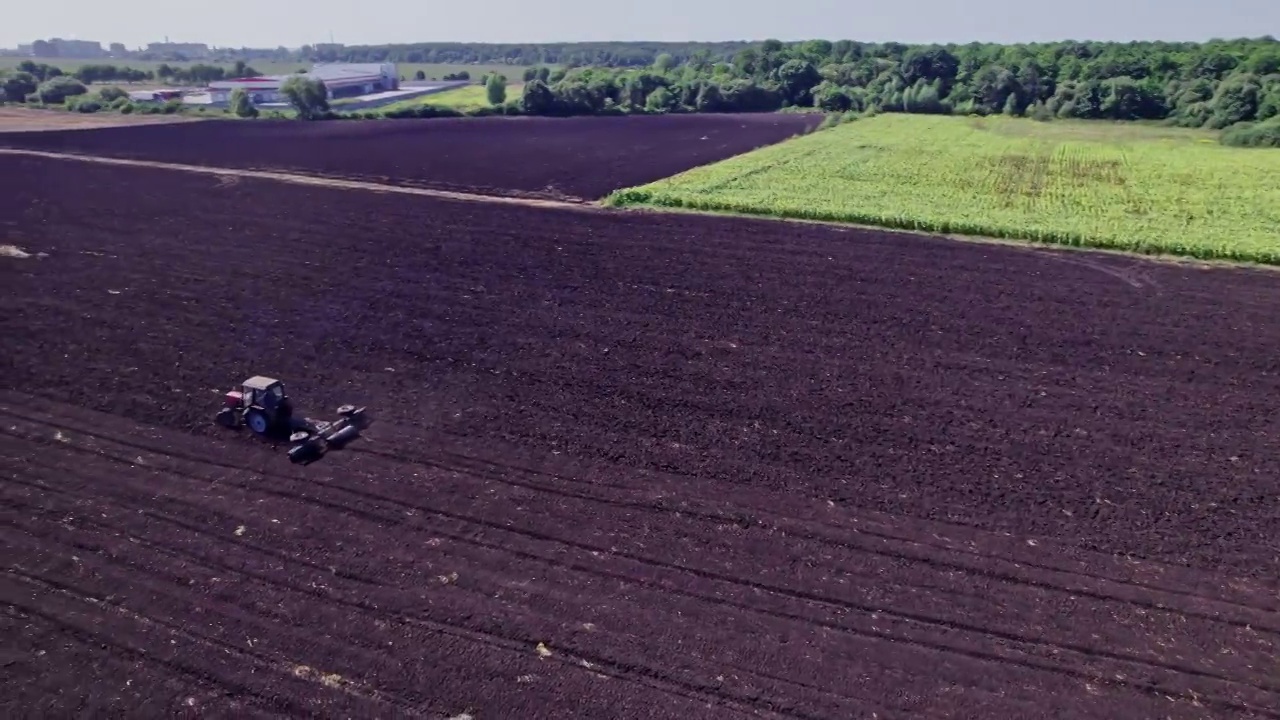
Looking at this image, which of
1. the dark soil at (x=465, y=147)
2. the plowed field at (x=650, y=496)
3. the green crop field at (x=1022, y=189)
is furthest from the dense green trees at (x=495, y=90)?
the plowed field at (x=650, y=496)

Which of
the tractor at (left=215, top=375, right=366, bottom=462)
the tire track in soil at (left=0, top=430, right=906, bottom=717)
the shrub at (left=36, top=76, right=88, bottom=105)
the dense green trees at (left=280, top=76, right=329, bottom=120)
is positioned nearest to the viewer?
the tire track in soil at (left=0, top=430, right=906, bottom=717)

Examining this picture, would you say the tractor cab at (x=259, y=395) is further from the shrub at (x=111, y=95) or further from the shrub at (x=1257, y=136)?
the shrub at (x=111, y=95)

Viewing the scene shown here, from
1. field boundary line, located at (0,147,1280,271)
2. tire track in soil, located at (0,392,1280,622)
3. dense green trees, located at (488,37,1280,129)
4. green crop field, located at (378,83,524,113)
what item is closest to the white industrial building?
green crop field, located at (378,83,524,113)

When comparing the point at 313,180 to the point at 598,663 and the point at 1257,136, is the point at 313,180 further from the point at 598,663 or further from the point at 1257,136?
the point at 1257,136

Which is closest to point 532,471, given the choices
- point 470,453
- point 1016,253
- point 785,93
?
point 470,453

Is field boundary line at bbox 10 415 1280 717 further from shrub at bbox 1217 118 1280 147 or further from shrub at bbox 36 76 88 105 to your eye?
shrub at bbox 36 76 88 105

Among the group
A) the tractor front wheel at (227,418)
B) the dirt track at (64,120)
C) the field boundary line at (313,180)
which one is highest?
the dirt track at (64,120)
